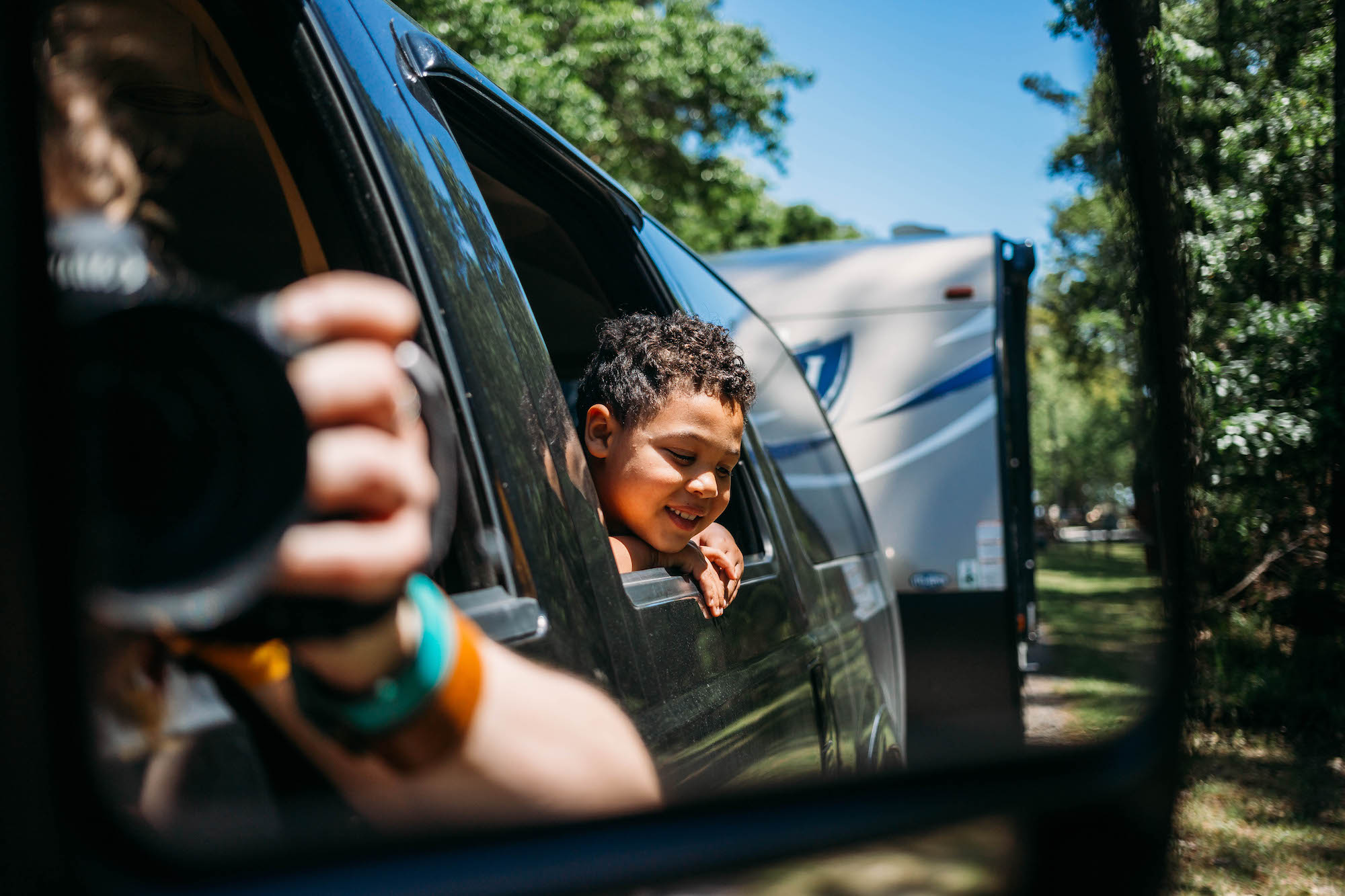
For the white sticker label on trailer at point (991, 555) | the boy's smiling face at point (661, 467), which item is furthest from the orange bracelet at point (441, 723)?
the white sticker label on trailer at point (991, 555)

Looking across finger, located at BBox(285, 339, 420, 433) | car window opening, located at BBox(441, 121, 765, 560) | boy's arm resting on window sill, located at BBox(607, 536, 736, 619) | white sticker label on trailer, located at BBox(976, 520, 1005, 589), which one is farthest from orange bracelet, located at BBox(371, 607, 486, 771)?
white sticker label on trailer, located at BBox(976, 520, 1005, 589)

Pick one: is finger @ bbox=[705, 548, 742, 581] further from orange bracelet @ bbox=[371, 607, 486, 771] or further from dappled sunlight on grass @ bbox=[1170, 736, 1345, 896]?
dappled sunlight on grass @ bbox=[1170, 736, 1345, 896]

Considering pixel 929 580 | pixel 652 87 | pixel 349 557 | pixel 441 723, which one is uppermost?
pixel 652 87

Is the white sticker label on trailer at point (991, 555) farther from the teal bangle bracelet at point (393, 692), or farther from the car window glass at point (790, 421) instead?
the teal bangle bracelet at point (393, 692)

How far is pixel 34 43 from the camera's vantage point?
0.92 meters

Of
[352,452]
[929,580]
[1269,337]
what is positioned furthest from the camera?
[929,580]

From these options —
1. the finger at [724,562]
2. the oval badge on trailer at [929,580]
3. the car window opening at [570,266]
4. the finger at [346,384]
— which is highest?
the car window opening at [570,266]

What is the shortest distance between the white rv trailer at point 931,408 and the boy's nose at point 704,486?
5.56m

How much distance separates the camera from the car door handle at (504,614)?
3.84ft

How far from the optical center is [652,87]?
10.9 meters

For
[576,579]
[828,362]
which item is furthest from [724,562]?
[828,362]

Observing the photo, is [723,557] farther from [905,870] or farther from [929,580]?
[929,580]

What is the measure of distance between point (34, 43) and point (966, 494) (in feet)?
24.2

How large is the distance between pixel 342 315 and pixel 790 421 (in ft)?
8.52
